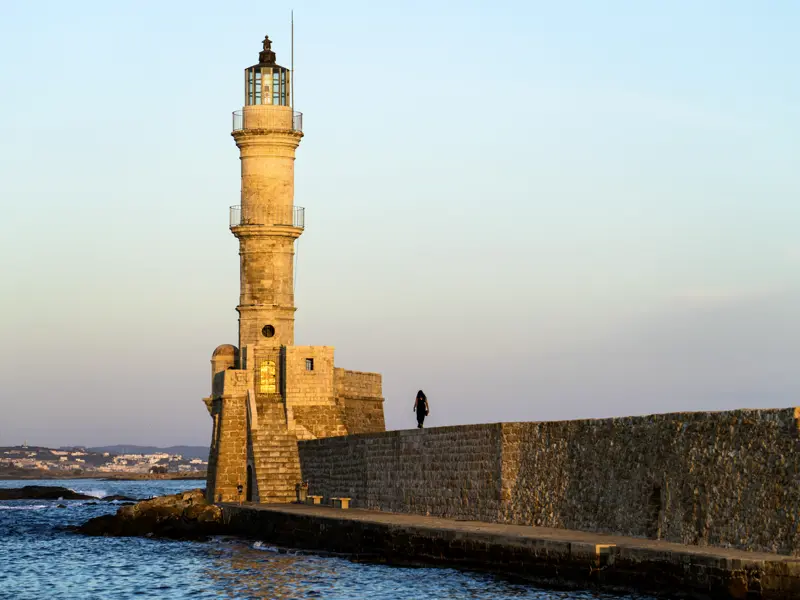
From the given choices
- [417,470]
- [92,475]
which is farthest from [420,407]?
[92,475]

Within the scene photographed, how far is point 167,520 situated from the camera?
3347cm

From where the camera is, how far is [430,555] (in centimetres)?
2080

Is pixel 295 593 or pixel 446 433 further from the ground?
pixel 446 433

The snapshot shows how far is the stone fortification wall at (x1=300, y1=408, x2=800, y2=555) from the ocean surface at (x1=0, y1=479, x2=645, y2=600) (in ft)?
6.24

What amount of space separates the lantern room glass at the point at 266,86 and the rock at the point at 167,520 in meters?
10.9

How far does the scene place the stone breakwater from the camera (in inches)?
564

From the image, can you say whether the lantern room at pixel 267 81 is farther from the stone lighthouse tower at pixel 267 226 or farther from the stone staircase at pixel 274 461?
the stone staircase at pixel 274 461

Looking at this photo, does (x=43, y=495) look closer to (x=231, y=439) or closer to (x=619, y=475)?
(x=231, y=439)

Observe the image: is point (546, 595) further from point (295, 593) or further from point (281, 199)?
point (281, 199)

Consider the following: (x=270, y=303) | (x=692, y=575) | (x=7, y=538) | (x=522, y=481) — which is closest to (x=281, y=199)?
(x=270, y=303)

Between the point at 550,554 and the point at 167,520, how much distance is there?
17.9 m

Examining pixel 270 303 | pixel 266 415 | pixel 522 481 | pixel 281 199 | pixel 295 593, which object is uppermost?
pixel 281 199

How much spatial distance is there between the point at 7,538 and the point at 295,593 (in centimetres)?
1937

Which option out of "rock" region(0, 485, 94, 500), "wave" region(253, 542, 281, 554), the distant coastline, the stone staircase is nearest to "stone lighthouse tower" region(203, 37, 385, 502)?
the stone staircase
